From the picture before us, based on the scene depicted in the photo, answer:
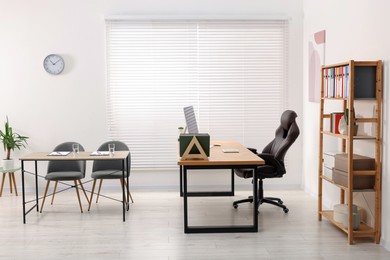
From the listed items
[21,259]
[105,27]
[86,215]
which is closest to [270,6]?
[105,27]

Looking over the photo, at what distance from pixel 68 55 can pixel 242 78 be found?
2.51 metres

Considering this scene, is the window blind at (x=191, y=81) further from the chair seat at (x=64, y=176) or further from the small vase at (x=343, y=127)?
the small vase at (x=343, y=127)

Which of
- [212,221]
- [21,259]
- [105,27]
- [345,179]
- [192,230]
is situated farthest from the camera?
[105,27]

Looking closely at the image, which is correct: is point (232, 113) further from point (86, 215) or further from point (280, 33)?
point (86, 215)

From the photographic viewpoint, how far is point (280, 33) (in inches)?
301

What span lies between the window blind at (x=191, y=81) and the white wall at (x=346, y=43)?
523mm

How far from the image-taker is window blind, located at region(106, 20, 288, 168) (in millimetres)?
7578

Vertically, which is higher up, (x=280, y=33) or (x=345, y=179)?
(x=280, y=33)

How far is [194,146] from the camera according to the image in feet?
17.4

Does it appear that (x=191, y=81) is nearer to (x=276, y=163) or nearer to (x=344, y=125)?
(x=276, y=163)

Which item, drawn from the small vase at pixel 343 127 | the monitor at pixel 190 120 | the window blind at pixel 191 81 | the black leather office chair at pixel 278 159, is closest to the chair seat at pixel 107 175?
the monitor at pixel 190 120

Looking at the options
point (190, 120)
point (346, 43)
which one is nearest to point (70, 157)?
point (190, 120)

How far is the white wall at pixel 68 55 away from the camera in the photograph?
7473 mm

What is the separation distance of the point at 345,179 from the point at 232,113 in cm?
289
